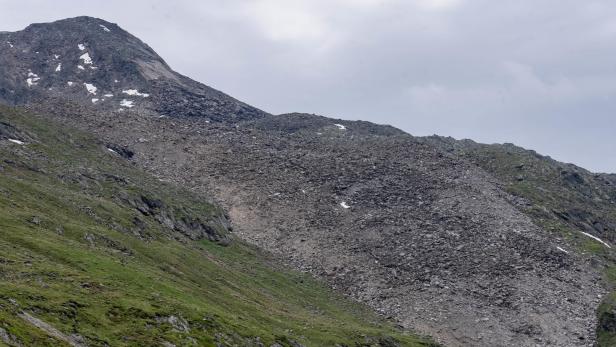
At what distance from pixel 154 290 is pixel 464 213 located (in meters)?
81.8

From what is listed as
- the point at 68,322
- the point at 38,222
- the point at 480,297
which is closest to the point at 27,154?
the point at 38,222

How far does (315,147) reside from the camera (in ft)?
604

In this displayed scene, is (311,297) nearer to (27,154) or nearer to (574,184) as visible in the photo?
(27,154)

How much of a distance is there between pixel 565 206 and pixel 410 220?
49598 mm

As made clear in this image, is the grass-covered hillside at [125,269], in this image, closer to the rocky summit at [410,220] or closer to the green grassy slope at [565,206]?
the rocky summit at [410,220]

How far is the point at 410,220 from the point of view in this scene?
142875 millimetres

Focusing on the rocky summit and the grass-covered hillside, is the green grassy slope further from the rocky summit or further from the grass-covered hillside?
the grass-covered hillside

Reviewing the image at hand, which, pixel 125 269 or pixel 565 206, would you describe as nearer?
pixel 125 269

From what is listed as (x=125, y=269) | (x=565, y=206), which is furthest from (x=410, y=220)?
(x=125, y=269)

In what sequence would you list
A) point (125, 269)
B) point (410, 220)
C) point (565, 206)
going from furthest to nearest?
point (565, 206) → point (410, 220) → point (125, 269)

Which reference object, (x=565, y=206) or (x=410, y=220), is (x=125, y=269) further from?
(x=565, y=206)

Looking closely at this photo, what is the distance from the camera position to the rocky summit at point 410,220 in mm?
116000

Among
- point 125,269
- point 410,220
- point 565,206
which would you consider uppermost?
point 565,206

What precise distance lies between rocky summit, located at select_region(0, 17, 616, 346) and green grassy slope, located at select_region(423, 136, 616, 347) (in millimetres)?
513
